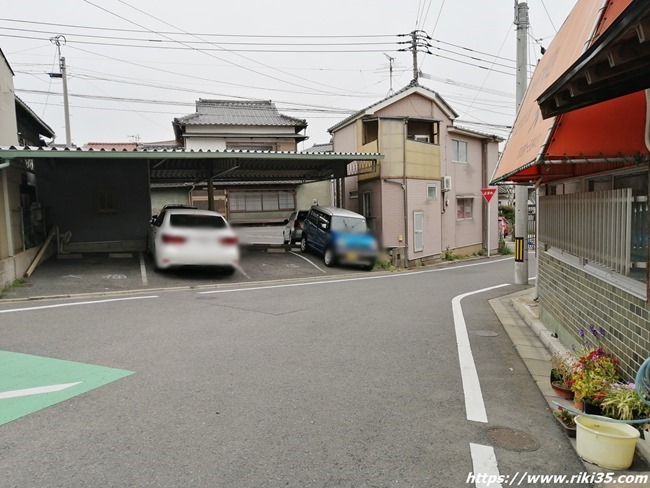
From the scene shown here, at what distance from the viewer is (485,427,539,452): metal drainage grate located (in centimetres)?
373

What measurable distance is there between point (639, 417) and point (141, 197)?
645 inches

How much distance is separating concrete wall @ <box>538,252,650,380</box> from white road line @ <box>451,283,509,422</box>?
50.8 inches

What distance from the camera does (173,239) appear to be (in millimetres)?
12031

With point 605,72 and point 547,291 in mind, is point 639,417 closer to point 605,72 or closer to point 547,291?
point 605,72

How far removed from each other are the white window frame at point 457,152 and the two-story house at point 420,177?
0.17ft

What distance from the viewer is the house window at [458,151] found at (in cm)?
2359

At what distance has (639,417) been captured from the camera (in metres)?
3.55

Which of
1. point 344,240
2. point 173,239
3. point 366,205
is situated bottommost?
point 344,240

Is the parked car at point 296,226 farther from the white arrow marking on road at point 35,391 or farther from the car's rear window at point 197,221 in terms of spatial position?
the white arrow marking on road at point 35,391

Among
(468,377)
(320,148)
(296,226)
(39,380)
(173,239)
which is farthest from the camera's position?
(320,148)

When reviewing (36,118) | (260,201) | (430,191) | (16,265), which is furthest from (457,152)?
(16,265)

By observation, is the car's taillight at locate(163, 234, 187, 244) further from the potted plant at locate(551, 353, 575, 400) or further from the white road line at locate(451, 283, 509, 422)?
the potted plant at locate(551, 353, 575, 400)

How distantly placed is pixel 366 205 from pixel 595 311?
53.2ft

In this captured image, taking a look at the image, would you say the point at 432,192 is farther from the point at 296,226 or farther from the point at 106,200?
the point at 106,200
